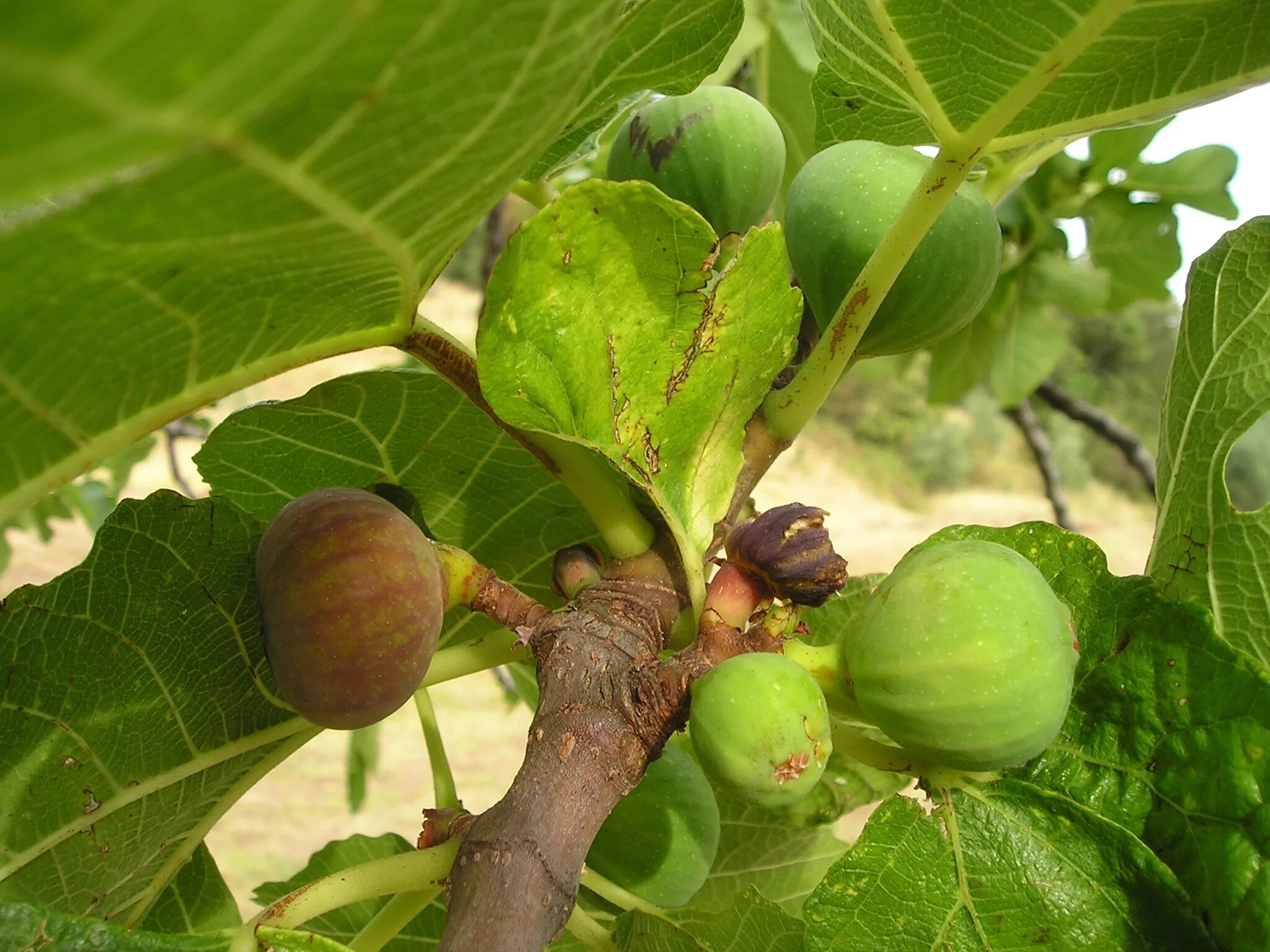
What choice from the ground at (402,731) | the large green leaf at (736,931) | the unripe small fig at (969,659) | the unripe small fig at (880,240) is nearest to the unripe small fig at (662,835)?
the large green leaf at (736,931)

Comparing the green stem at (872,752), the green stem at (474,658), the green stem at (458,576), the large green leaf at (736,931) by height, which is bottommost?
the large green leaf at (736,931)

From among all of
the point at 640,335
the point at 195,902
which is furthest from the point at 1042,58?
the point at 195,902

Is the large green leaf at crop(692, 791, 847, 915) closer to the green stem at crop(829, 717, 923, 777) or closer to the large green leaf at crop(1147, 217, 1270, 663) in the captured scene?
the green stem at crop(829, 717, 923, 777)

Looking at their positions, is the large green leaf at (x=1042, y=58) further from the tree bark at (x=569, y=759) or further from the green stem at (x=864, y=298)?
the tree bark at (x=569, y=759)

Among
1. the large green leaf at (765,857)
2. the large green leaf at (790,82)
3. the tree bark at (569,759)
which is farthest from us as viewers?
the large green leaf at (790,82)

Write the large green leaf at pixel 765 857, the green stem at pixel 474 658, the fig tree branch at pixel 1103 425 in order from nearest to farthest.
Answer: the green stem at pixel 474 658, the large green leaf at pixel 765 857, the fig tree branch at pixel 1103 425

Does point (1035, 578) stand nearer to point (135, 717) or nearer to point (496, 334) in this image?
point (496, 334)

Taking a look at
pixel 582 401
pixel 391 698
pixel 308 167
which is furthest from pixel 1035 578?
pixel 308 167
